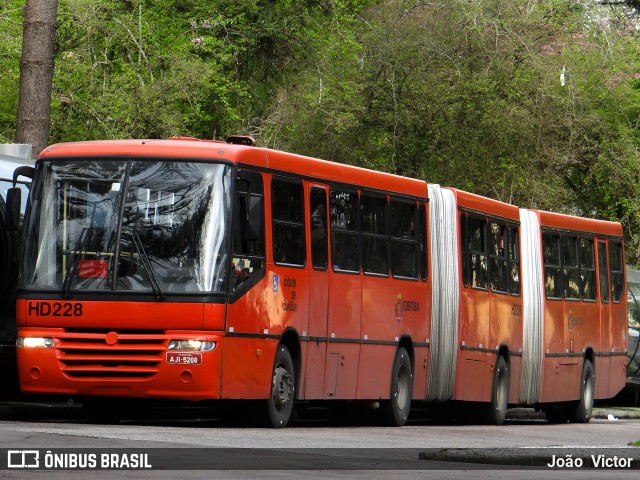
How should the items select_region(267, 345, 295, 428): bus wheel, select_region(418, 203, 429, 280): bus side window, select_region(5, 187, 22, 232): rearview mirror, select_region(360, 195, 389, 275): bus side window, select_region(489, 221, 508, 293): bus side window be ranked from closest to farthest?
select_region(5, 187, 22, 232): rearview mirror → select_region(267, 345, 295, 428): bus wheel → select_region(360, 195, 389, 275): bus side window → select_region(418, 203, 429, 280): bus side window → select_region(489, 221, 508, 293): bus side window

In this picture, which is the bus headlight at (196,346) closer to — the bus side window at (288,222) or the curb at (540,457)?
the bus side window at (288,222)

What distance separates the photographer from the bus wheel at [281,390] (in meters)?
18.1

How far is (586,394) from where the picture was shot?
1155 inches

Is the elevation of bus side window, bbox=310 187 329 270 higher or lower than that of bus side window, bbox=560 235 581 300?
lower

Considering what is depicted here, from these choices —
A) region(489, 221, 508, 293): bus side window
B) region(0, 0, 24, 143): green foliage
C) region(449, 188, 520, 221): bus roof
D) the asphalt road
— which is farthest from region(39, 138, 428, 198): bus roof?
region(0, 0, 24, 143): green foliage

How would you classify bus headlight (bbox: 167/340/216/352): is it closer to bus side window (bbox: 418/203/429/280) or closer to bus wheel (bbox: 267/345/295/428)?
bus wheel (bbox: 267/345/295/428)

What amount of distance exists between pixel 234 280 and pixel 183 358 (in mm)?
952

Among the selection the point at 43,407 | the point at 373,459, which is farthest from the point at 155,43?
the point at 373,459

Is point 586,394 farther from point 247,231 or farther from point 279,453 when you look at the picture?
point 279,453

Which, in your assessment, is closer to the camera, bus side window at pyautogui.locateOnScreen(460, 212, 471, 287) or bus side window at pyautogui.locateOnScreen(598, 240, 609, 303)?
bus side window at pyautogui.locateOnScreen(460, 212, 471, 287)

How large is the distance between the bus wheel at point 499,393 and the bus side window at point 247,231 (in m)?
8.33

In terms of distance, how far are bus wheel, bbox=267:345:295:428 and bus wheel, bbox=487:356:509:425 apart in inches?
289

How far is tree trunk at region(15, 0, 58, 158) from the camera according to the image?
80.4ft

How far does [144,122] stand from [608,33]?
31.5 ft
